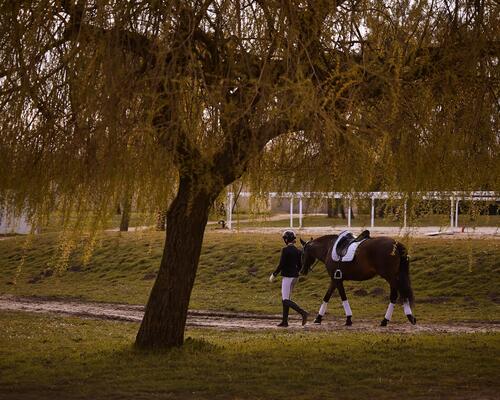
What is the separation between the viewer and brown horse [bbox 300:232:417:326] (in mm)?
19766

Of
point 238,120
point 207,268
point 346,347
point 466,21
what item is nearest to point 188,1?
point 238,120

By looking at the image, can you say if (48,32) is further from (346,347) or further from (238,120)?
(346,347)

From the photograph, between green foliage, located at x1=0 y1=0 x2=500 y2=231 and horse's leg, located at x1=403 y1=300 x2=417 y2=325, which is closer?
green foliage, located at x1=0 y1=0 x2=500 y2=231

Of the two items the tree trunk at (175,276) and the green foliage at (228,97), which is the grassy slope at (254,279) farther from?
the green foliage at (228,97)

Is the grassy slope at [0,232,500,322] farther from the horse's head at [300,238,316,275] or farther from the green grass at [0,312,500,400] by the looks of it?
the green grass at [0,312,500,400]

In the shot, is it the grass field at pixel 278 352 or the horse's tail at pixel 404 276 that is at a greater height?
the horse's tail at pixel 404 276

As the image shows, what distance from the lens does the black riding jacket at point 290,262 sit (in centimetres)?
1956

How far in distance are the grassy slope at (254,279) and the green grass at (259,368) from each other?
5.75 m

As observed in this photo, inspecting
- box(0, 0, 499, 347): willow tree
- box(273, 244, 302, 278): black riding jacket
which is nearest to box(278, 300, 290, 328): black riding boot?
box(273, 244, 302, 278): black riding jacket

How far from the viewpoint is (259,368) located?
13.0 metres

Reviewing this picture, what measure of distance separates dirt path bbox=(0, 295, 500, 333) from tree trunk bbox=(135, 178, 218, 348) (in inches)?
236

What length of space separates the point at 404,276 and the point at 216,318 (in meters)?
5.18

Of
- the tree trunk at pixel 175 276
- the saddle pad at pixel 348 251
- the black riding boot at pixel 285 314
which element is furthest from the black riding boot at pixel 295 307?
the tree trunk at pixel 175 276

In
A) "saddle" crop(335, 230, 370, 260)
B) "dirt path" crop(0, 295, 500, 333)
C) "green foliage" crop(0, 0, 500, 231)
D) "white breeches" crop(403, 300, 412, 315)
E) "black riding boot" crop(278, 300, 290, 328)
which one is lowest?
"dirt path" crop(0, 295, 500, 333)
